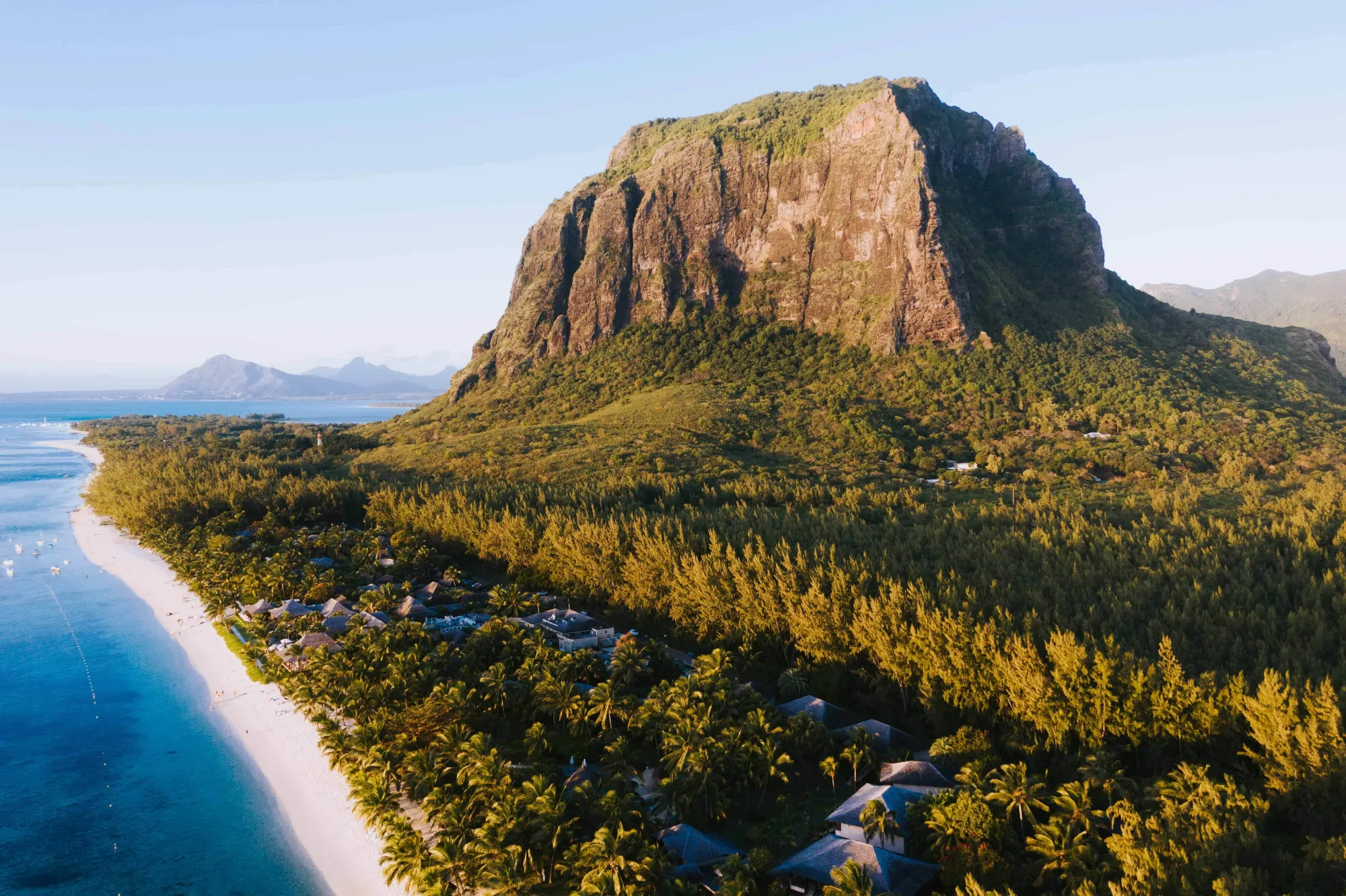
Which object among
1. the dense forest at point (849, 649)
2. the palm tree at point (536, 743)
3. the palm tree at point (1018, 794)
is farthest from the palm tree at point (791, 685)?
the palm tree at point (536, 743)

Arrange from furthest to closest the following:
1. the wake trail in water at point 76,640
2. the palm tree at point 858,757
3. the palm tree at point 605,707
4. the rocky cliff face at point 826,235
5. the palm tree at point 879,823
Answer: the rocky cliff face at point 826,235 → the wake trail in water at point 76,640 → the palm tree at point 605,707 → the palm tree at point 858,757 → the palm tree at point 879,823

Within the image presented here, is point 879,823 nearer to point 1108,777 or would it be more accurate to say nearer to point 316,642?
point 1108,777

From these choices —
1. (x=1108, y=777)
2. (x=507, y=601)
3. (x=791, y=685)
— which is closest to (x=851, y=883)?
(x=1108, y=777)

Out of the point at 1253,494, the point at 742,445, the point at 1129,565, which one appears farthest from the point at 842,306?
the point at 1129,565

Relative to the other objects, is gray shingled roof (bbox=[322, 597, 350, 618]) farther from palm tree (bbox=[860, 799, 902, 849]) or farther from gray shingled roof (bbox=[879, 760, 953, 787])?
palm tree (bbox=[860, 799, 902, 849])

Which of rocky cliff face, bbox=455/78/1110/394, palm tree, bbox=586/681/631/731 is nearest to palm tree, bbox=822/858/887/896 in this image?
palm tree, bbox=586/681/631/731

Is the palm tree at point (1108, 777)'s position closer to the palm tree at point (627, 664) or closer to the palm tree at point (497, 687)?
the palm tree at point (627, 664)
